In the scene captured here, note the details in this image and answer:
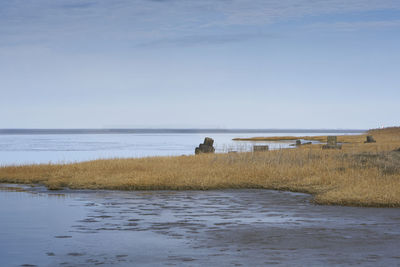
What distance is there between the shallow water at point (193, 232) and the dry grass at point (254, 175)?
5.38ft

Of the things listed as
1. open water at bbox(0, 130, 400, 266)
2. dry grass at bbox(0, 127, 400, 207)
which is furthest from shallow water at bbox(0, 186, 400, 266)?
dry grass at bbox(0, 127, 400, 207)

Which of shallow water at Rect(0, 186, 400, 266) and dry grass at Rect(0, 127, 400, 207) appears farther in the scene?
dry grass at Rect(0, 127, 400, 207)

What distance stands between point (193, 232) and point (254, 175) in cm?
1165

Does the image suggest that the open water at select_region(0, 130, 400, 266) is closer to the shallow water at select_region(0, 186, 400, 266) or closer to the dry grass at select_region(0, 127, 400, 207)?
the shallow water at select_region(0, 186, 400, 266)

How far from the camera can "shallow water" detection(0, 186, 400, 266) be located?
34.8 feet

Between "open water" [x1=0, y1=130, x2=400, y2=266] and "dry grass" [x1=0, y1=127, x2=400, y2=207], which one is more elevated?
"dry grass" [x1=0, y1=127, x2=400, y2=207]

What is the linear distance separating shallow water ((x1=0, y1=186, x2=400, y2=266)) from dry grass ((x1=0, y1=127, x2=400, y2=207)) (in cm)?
164

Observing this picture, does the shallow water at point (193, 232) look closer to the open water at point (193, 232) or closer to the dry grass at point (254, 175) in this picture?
the open water at point (193, 232)

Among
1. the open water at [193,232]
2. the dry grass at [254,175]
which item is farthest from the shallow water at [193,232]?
the dry grass at [254,175]

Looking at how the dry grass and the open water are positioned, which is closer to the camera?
the open water

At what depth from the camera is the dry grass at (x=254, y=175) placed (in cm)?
1922

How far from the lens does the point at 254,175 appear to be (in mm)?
24594

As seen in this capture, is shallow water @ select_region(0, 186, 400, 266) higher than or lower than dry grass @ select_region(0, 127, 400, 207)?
lower

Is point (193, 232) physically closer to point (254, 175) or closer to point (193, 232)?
point (193, 232)
